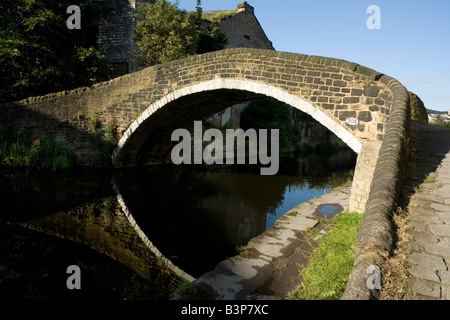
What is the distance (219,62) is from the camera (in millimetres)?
7496

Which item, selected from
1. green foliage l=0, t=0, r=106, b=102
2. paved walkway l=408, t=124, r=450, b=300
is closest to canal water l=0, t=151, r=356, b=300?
paved walkway l=408, t=124, r=450, b=300

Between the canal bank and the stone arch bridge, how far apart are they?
3.62 ft

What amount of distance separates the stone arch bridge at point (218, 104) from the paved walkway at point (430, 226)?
39cm

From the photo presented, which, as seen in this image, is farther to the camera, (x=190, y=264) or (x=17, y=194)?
(x=17, y=194)

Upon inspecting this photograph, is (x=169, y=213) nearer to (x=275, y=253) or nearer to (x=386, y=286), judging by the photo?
(x=275, y=253)

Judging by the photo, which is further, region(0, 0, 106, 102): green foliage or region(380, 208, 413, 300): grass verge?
region(0, 0, 106, 102): green foliage

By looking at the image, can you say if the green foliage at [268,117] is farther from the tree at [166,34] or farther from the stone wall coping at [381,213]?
the stone wall coping at [381,213]

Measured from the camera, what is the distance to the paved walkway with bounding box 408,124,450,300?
1.90 meters

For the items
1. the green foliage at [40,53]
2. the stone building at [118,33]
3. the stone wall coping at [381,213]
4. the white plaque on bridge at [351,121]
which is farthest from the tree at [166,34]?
the stone wall coping at [381,213]

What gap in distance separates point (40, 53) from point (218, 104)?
24.2ft

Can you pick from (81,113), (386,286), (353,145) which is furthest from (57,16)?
(386,286)

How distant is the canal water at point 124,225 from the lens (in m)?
3.64

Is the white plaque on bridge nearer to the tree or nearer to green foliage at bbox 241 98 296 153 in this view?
the tree

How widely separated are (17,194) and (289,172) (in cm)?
904
